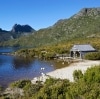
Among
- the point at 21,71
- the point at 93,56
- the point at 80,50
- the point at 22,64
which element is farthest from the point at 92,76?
the point at 80,50

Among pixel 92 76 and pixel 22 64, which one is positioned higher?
pixel 92 76

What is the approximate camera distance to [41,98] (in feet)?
85.3

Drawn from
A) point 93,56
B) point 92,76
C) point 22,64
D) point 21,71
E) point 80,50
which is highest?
point 80,50

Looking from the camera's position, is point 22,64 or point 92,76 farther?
point 22,64

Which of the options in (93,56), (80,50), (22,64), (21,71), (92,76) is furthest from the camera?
(80,50)

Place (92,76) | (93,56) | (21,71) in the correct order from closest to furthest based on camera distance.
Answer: (92,76), (21,71), (93,56)

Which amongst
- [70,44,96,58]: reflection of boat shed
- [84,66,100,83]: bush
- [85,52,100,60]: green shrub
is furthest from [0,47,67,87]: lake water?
[84,66,100,83]: bush

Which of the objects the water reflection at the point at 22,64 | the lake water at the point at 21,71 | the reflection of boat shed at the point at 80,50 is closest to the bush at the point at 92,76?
the lake water at the point at 21,71

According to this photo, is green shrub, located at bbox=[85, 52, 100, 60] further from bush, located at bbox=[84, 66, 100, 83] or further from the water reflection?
bush, located at bbox=[84, 66, 100, 83]

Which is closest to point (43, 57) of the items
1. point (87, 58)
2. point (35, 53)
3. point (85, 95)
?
point (35, 53)

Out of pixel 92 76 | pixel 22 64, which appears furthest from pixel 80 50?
pixel 92 76

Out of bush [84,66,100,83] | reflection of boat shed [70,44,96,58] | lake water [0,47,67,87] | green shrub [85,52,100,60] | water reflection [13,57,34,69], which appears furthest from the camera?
reflection of boat shed [70,44,96,58]

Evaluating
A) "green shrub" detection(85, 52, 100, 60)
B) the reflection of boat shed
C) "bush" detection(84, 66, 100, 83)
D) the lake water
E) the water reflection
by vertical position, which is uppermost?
the reflection of boat shed

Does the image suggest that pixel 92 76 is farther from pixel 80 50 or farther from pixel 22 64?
pixel 80 50
